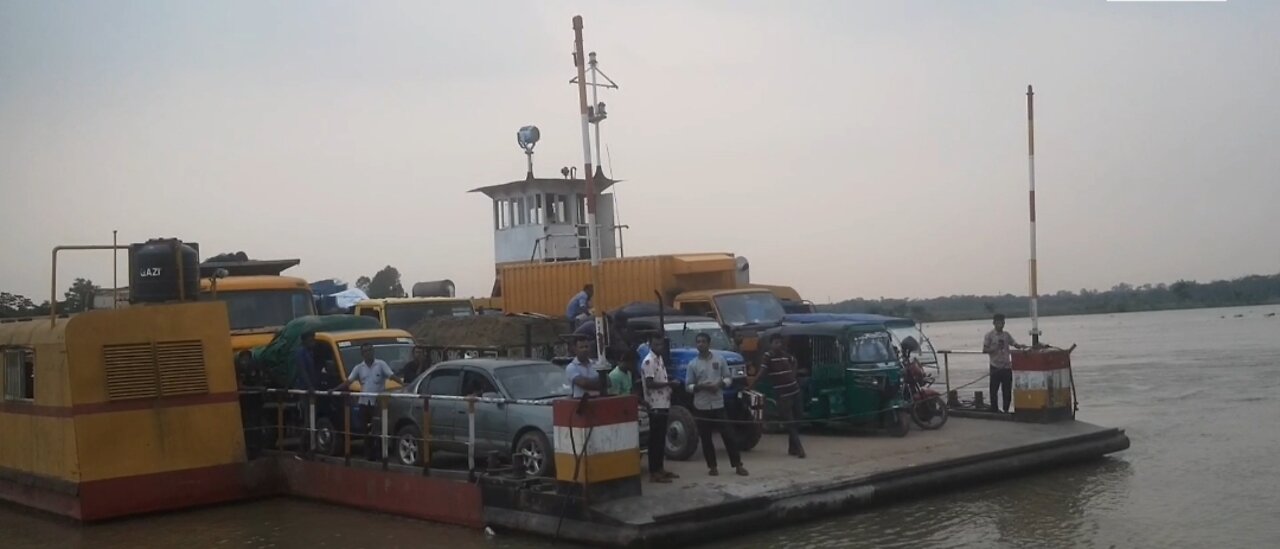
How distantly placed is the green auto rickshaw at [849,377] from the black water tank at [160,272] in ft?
24.6

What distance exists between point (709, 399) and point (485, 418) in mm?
2479

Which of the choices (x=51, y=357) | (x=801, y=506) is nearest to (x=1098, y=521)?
(x=801, y=506)

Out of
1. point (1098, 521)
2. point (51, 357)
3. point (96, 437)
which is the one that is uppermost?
point (51, 357)

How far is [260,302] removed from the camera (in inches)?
733

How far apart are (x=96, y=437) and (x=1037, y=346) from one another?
1230 centimetres

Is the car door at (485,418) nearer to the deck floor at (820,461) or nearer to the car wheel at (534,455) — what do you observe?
the car wheel at (534,455)

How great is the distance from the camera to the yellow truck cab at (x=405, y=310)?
21.9m

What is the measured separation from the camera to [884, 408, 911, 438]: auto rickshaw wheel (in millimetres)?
15258

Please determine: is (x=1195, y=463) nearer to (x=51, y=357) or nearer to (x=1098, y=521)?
(x=1098, y=521)

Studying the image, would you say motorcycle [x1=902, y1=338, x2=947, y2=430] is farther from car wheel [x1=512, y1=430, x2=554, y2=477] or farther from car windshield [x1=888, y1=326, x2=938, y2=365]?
car wheel [x1=512, y1=430, x2=554, y2=477]

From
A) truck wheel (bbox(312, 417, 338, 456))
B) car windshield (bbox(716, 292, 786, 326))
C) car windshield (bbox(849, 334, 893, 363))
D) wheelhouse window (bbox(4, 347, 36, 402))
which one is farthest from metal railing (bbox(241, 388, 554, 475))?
car windshield (bbox(716, 292, 786, 326))

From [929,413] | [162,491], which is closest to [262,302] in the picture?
[162,491]

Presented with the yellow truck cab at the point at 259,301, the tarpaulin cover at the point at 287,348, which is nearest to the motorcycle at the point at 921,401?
the tarpaulin cover at the point at 287,348

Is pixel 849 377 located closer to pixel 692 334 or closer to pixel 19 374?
pixel 692 334
